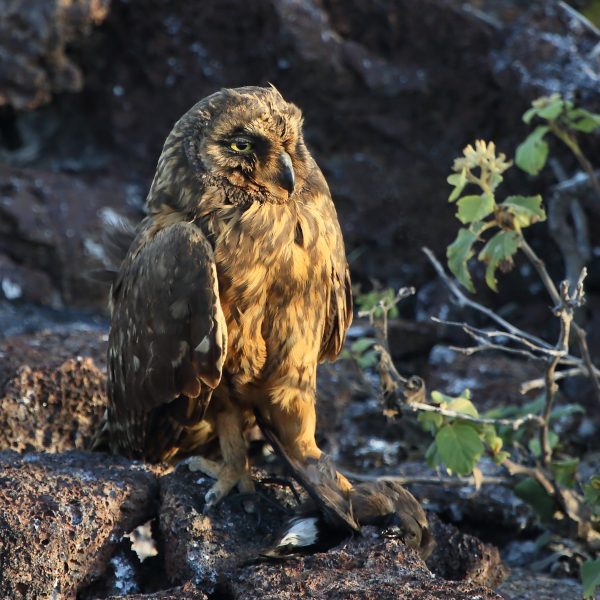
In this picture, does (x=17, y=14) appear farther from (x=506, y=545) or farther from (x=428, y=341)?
(x=506, y=545)

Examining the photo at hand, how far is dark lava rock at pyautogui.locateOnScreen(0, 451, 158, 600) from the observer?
11.4 ft

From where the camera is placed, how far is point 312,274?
402 centimetres

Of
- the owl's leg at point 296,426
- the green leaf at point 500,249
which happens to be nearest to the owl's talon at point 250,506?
the owl's leg at point 296,426

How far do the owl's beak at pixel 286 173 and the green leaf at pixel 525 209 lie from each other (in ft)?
2.75

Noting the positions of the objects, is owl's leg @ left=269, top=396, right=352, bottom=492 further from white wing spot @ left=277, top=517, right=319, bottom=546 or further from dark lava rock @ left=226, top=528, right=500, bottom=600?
dark lava rock @ left=226, top=528, right=500, bottom=600

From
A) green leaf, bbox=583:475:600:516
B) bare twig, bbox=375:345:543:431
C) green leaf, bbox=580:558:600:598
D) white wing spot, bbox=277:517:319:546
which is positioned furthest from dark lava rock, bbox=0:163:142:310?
green leaf, bbox=580:558:600:598

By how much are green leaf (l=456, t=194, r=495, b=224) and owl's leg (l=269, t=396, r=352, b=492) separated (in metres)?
0.85

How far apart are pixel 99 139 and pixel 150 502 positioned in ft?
12.1

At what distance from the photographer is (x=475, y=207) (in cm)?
420

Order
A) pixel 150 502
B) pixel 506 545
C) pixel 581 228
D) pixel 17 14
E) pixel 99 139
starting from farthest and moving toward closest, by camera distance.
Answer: pixel 99 139 → pixel 17 14 → pixel 581 228 → pixel 506 545 → pixel 150 502

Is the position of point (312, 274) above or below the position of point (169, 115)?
above

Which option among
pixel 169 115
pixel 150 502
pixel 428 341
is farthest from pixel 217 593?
pixel 169 115

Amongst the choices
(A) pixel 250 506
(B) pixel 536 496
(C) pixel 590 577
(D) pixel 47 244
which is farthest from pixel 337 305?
(D) pixel 47 244

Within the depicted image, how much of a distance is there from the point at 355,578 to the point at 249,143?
4.84 ft
